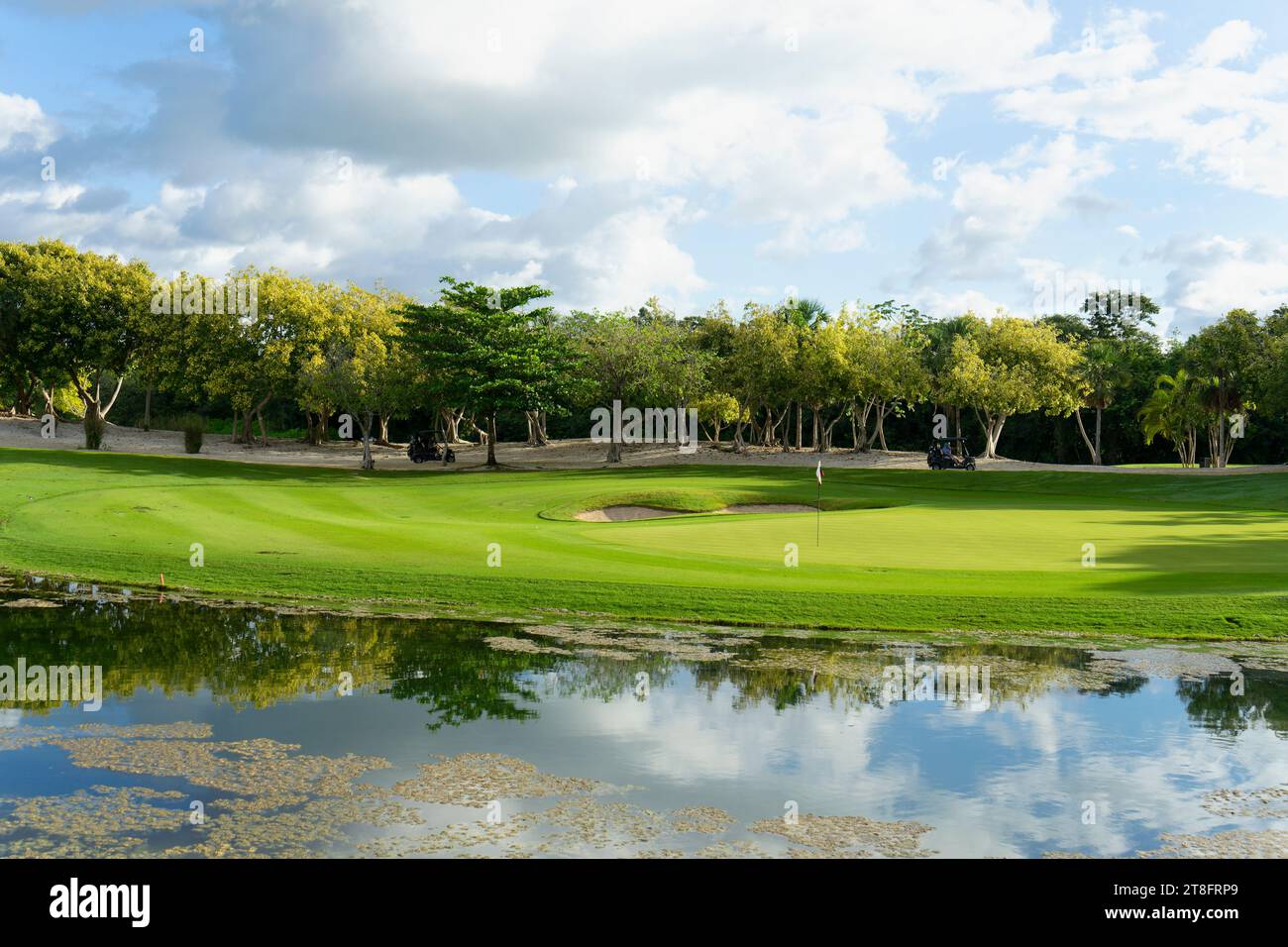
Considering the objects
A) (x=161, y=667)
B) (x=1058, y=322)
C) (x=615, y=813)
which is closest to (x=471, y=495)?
(x=161, y=667)

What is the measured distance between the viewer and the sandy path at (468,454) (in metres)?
69.8

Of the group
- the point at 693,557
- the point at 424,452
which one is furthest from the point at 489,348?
the point at 693,557

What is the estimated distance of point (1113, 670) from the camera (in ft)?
48.9

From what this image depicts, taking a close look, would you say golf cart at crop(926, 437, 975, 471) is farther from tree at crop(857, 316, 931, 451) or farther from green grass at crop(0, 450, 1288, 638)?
green grass at crop(0, 450, 1288, 638)

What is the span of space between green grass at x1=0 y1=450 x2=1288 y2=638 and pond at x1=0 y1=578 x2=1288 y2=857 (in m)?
1.96

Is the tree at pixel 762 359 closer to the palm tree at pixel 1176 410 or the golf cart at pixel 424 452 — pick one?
the golf cart at pixel 424 452

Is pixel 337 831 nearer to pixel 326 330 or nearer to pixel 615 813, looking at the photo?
pixel 615 813

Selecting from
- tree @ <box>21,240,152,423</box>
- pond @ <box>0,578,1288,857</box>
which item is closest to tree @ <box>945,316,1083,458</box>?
tree @ <box>21,240,152,423</box>

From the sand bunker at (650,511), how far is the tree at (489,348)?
66.2 ft

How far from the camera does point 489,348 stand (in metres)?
63.8

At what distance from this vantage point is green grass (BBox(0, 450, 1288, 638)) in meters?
18.8

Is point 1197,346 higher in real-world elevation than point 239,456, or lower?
higher
